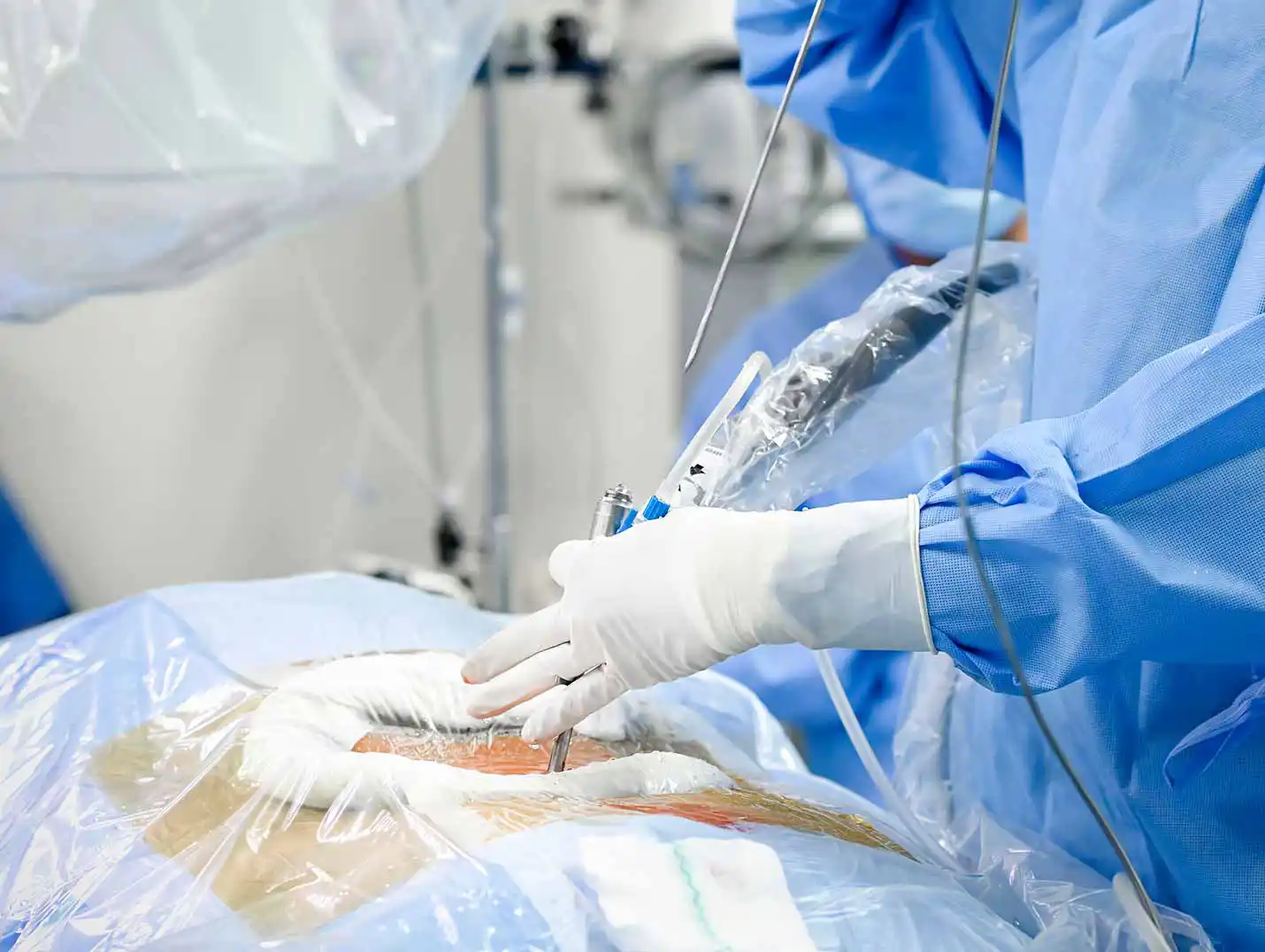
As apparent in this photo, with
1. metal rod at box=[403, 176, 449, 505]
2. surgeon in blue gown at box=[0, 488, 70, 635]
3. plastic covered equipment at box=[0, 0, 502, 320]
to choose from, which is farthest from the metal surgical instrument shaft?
metal rod at box=[403, 176, 449, 505]

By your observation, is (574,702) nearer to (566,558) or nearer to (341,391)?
(566,558)

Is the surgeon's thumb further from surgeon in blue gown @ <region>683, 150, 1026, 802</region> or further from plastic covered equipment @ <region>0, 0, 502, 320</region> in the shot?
surgeon in blue gown @ <region>683, 150, 1026, 802</region>

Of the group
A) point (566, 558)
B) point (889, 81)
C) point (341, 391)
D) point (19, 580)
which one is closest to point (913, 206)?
point (889, 81)

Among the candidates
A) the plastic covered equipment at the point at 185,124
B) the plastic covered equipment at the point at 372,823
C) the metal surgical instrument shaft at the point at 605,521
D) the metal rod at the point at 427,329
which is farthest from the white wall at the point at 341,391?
the metal surgical instrument shaft at the point at 605,521

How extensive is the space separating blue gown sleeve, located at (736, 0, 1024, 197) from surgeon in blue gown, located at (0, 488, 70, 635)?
41.5 inches

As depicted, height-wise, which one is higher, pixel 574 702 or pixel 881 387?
pixel 881 387

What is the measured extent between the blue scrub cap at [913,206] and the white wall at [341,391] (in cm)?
82

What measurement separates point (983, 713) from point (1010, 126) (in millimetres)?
552

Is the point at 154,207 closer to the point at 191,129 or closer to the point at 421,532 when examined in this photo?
the point at 191,129

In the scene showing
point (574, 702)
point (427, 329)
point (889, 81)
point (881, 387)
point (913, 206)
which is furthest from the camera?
point (427, 329)

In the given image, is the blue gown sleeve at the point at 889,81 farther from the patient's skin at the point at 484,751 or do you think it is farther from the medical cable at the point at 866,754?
the patient's skin at the point at 484,751

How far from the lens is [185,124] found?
2.99ft

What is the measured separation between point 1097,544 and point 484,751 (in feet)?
1.44

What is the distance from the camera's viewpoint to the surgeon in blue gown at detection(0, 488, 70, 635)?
1.44m
